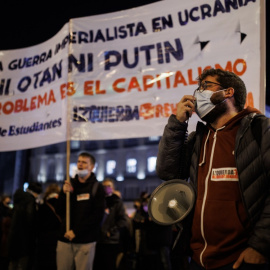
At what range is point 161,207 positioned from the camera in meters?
2.72

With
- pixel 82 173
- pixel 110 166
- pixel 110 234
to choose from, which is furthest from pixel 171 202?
pixel 110 166

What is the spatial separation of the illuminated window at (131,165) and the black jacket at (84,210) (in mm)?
48813

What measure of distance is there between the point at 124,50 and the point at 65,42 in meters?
1.02

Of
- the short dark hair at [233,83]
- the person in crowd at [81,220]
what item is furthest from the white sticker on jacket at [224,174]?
the person in crowd at [81,220]

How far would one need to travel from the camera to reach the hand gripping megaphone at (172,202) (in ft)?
8.58

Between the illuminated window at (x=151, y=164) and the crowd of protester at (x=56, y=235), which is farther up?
the illuminated window at (x=151, y=164)

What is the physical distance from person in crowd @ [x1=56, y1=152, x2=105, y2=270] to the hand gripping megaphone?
2648mm

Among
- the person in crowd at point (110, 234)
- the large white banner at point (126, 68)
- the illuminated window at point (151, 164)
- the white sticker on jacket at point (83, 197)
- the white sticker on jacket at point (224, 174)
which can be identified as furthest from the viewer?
the illuminated window at point (151, 164)

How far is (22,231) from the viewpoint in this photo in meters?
6.79

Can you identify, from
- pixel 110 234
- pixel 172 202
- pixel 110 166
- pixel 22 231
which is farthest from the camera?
pixel 110 166

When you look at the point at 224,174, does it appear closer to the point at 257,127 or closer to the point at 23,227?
the point at 257,127

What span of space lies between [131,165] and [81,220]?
49.7m

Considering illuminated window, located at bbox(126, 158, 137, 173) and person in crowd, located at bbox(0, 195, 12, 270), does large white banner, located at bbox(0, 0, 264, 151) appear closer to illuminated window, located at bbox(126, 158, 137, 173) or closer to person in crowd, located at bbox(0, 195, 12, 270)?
person in crowd, located at bbox(0, 195, 12, 270)

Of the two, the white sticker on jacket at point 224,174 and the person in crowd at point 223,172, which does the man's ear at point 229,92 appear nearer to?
the person in crowd at point 223,172
